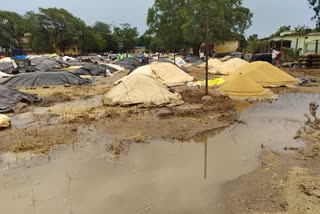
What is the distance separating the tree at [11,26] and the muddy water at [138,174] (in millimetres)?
58144

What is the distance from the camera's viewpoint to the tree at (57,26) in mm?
54625

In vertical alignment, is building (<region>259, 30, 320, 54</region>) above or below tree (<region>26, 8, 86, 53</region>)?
below

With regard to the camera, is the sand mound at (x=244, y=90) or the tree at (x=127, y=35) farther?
the tree at (x=127, y=35)

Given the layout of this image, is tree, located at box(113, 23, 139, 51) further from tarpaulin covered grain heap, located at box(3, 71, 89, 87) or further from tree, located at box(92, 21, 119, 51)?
tarpaulin covered grain heap, located at box(3, 71, 89, 87)

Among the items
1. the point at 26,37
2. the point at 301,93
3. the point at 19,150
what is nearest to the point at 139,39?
the point at 26,37

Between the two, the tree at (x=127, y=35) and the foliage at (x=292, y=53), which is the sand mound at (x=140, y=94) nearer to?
the foliage at (x=292, y=53)

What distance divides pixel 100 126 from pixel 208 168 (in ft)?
12.1

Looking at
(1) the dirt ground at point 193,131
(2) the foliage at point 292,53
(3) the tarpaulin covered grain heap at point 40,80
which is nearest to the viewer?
(1) the dirt ground at point 193,131

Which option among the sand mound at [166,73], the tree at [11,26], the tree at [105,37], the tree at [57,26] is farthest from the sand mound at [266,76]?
the tree at [105,37]

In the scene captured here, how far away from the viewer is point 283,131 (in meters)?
7.14

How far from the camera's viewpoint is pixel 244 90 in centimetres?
1159

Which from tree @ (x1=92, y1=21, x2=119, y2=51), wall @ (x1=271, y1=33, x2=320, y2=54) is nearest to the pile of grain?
wall @ (x1=271, y1=33, x2=320, y2=54)

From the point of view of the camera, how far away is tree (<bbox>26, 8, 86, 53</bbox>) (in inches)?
2151

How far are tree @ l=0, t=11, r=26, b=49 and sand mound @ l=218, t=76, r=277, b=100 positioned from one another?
54463mm
